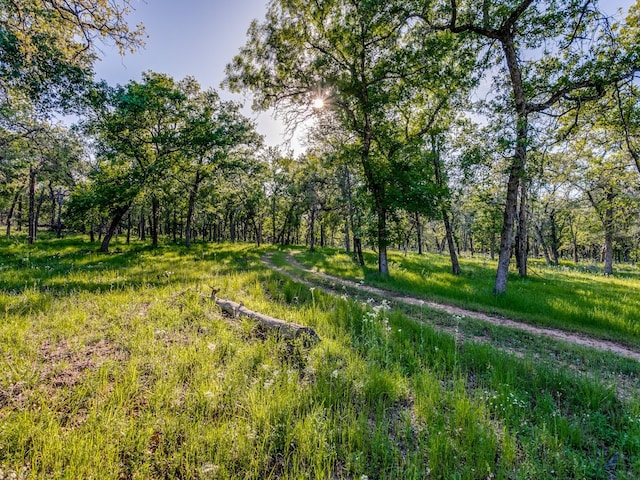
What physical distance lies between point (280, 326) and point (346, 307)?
8.27 ft

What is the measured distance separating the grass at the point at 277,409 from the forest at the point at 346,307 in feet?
0.10

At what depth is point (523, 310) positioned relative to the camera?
9.47 metres

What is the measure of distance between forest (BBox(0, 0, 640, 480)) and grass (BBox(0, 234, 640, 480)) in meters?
0.03

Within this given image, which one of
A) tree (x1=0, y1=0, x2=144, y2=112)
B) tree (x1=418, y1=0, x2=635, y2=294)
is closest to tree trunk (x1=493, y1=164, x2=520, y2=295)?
tree (x1=418, y1=0, x2=635, y2=294)

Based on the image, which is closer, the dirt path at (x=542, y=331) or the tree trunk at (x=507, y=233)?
the dirt path at (x=542, y=331)

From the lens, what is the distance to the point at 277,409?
308 cm

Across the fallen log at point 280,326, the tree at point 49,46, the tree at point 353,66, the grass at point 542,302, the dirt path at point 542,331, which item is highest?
the tree at point 353,66

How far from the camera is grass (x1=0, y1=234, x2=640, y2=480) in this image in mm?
2480

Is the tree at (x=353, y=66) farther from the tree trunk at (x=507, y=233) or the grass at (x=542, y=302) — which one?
the tree trunk at (x=507, y=233)

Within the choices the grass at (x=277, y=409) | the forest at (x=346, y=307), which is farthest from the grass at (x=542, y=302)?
the grass at (x=277, y=409)

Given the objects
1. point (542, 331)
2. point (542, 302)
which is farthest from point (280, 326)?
point (542, 302)

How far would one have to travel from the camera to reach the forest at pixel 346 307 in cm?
272

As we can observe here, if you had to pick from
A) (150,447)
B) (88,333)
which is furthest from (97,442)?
(88,333)

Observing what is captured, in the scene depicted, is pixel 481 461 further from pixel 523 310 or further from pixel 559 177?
pixel 559 177
